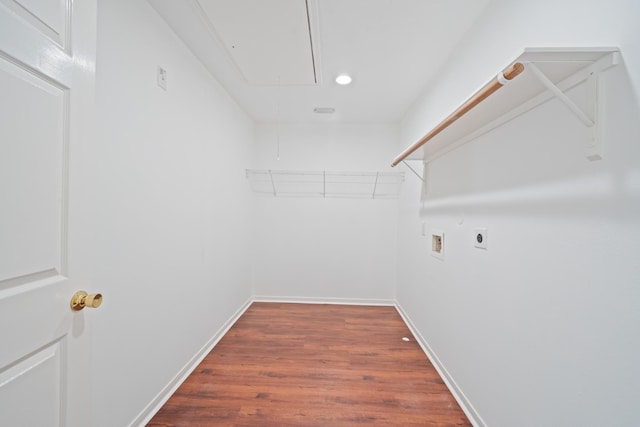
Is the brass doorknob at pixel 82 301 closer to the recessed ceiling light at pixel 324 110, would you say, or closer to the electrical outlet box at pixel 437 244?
the electrical outlet box at pixel 437 244

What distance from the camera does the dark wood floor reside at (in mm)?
1528

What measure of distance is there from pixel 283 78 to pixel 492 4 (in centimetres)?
146

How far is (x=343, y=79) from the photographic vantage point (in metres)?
2.28

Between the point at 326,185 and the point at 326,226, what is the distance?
54cm

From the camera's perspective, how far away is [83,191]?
2.59 feet

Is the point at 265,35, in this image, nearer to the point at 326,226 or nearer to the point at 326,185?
the point at 326,185

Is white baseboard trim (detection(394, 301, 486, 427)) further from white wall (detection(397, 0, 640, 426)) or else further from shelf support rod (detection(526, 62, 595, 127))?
shelf support rod (detection(526, 62, 595, 127))

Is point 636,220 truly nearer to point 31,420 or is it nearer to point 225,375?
point 31,420

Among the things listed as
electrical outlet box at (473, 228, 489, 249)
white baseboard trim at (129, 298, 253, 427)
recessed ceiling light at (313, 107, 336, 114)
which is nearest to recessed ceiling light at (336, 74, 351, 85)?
recessed ceiling light at (313, 107, 336, 114)

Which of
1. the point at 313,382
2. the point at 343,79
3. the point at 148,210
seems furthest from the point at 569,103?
the point at 313,382

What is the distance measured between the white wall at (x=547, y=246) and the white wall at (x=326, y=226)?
1573 millimetres

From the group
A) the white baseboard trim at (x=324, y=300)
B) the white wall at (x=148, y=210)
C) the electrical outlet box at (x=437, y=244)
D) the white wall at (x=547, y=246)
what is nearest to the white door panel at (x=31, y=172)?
the white wall at (x=148, y=210)

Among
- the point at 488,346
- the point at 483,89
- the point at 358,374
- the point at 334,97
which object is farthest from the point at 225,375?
the point at 334,97

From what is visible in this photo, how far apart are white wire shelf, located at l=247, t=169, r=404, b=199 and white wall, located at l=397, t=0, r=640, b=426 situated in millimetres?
1543
